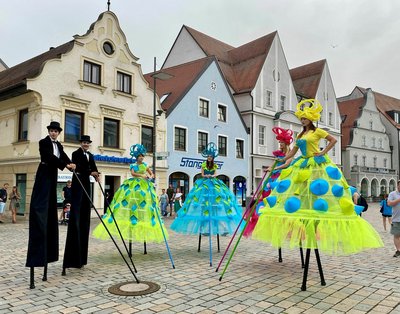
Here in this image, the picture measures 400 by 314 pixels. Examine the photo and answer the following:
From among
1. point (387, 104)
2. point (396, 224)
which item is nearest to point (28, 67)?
point (396, 224)

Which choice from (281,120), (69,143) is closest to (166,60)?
(281,120)

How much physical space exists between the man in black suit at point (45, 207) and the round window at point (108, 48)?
53.8ft

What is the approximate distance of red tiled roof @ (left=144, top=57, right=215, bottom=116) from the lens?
85.6 ft

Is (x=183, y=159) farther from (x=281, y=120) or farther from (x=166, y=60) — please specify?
(x=166, y=60)

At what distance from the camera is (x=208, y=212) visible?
8.43 m

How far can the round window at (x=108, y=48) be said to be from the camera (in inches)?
850

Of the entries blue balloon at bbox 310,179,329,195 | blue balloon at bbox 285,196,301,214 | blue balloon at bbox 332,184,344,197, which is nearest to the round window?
blue balloon at bbox 285,196,301,214

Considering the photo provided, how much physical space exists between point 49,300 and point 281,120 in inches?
1218

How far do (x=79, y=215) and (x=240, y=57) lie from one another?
3267 cm

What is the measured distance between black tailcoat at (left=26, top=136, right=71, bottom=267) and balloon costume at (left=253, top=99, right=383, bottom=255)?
10.8ft

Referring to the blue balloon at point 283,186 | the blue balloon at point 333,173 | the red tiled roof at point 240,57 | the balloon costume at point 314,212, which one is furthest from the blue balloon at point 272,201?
the red tiled roof at point 240,57

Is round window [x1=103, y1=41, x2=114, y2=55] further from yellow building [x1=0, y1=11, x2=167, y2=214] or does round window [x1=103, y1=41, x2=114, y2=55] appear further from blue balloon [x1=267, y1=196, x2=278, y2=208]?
blue balloon [x1=267, y1=196, x2=278, y2=208]

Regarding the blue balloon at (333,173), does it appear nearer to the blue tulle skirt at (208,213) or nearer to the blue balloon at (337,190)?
the blue balloon at (337,190)

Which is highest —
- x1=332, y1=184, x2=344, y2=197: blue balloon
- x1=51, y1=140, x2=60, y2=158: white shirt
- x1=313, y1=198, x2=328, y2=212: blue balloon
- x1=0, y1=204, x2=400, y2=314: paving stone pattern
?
x1=51, y1=140, x2=60, y2=158: white shirt
